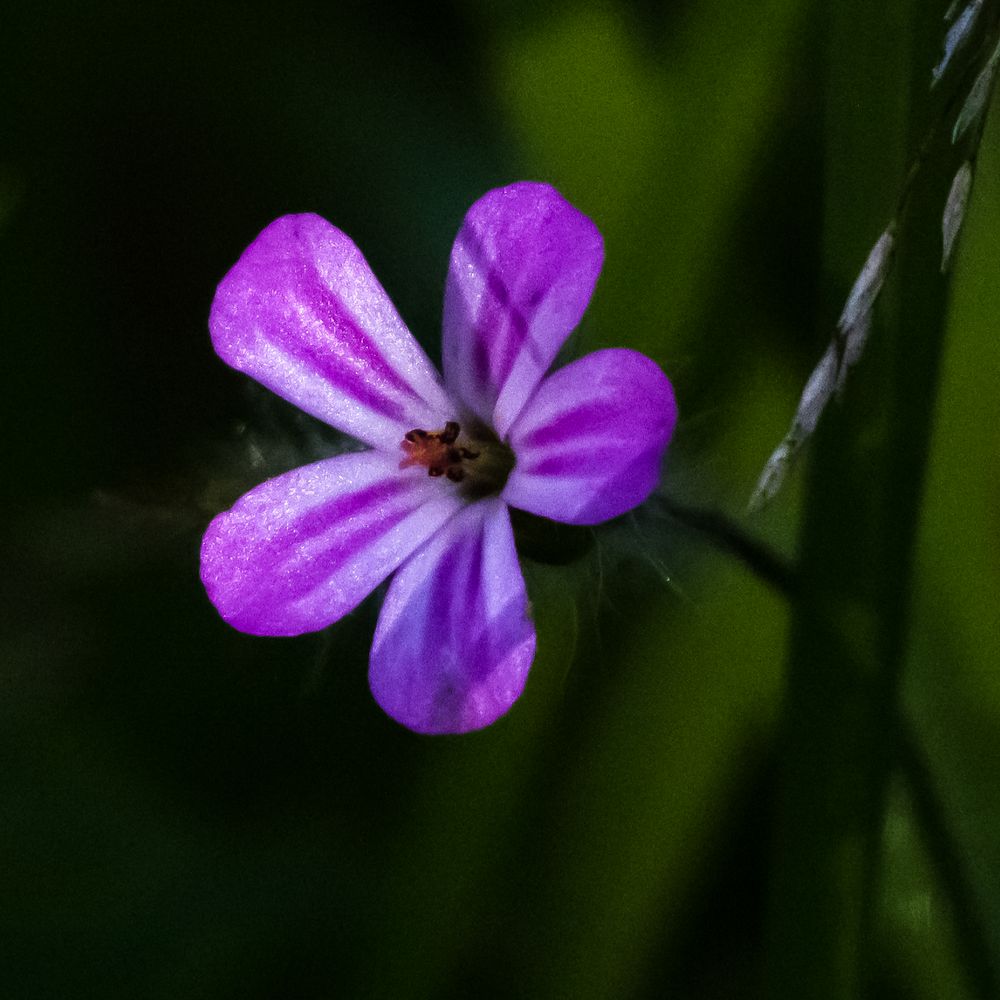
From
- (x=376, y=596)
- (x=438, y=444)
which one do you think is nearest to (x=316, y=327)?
(x=438, y=444)

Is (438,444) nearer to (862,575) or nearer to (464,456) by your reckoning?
(464,456)

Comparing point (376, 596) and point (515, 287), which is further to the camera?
point (376, 596)

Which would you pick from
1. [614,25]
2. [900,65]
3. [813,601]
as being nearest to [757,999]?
[813,601]

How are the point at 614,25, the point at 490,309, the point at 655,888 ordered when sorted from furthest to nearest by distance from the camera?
the point at 614,25 < the point at 655,888 < the point at 490,309

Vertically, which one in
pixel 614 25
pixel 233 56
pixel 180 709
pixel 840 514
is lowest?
pixel 180 709

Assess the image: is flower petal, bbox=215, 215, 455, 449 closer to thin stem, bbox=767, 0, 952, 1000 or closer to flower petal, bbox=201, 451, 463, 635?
flower petal, bbox=201, 451, 463, 635

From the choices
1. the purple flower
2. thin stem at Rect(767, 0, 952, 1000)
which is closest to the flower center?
the purple flower

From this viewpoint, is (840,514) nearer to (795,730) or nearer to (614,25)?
(795,730)
